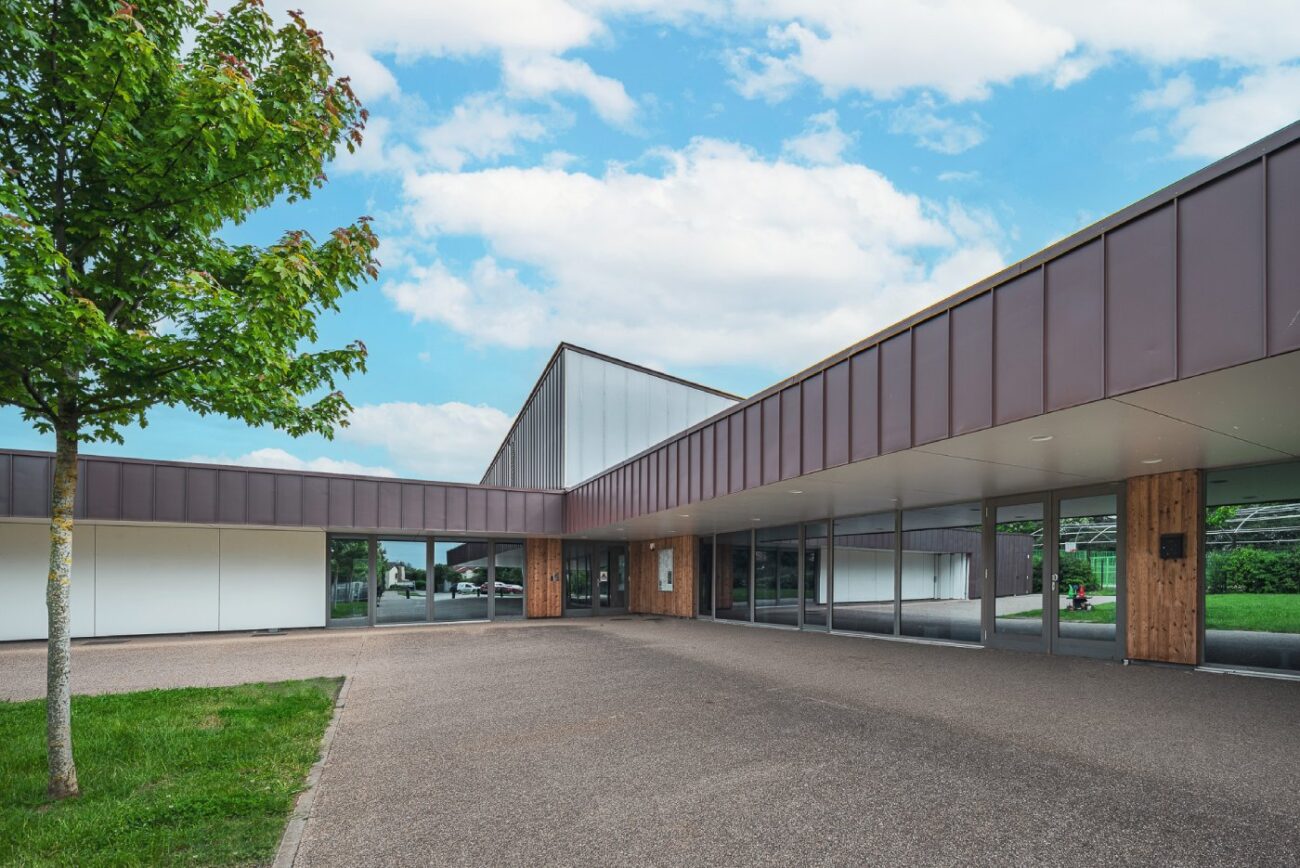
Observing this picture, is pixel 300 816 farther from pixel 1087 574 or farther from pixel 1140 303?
pixel 1087 574

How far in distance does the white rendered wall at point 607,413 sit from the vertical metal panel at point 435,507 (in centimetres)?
784

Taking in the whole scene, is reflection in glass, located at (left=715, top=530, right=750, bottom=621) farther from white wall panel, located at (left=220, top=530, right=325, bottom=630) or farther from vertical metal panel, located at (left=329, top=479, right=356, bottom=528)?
white wall panel, located at (left=220, top=530, right=325, bottom=630)

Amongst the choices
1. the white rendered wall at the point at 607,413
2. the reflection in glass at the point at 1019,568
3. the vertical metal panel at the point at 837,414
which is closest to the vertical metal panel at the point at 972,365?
the vertical metal panel at the point at 837,414

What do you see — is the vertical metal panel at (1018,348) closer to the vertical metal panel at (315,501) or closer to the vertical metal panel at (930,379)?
the vertical metal panel at (930,379)

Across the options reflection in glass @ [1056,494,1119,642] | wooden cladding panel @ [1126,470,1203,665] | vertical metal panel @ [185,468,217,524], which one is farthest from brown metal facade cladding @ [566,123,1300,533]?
vertical metal panel @ [185,468,217,524]

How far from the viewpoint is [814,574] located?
62.6 feet

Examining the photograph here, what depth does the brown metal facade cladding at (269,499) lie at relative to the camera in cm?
1610

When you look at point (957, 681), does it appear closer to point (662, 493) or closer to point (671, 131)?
point (662, 493)

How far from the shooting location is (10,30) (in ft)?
16.0

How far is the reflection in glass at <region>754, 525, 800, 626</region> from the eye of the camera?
63.4 feet

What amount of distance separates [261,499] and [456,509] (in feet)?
16.7

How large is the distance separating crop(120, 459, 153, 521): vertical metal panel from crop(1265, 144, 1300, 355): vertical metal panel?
809 inches

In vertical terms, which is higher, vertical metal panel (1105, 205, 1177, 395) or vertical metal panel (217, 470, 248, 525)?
vertical metal panel (1105, 205, 1177, 395)

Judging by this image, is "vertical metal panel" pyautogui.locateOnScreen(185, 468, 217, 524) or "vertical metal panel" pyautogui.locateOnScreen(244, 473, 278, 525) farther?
"vertical metal panel" pyautogui.locateOnScreen(244, 473, 278, 525)
